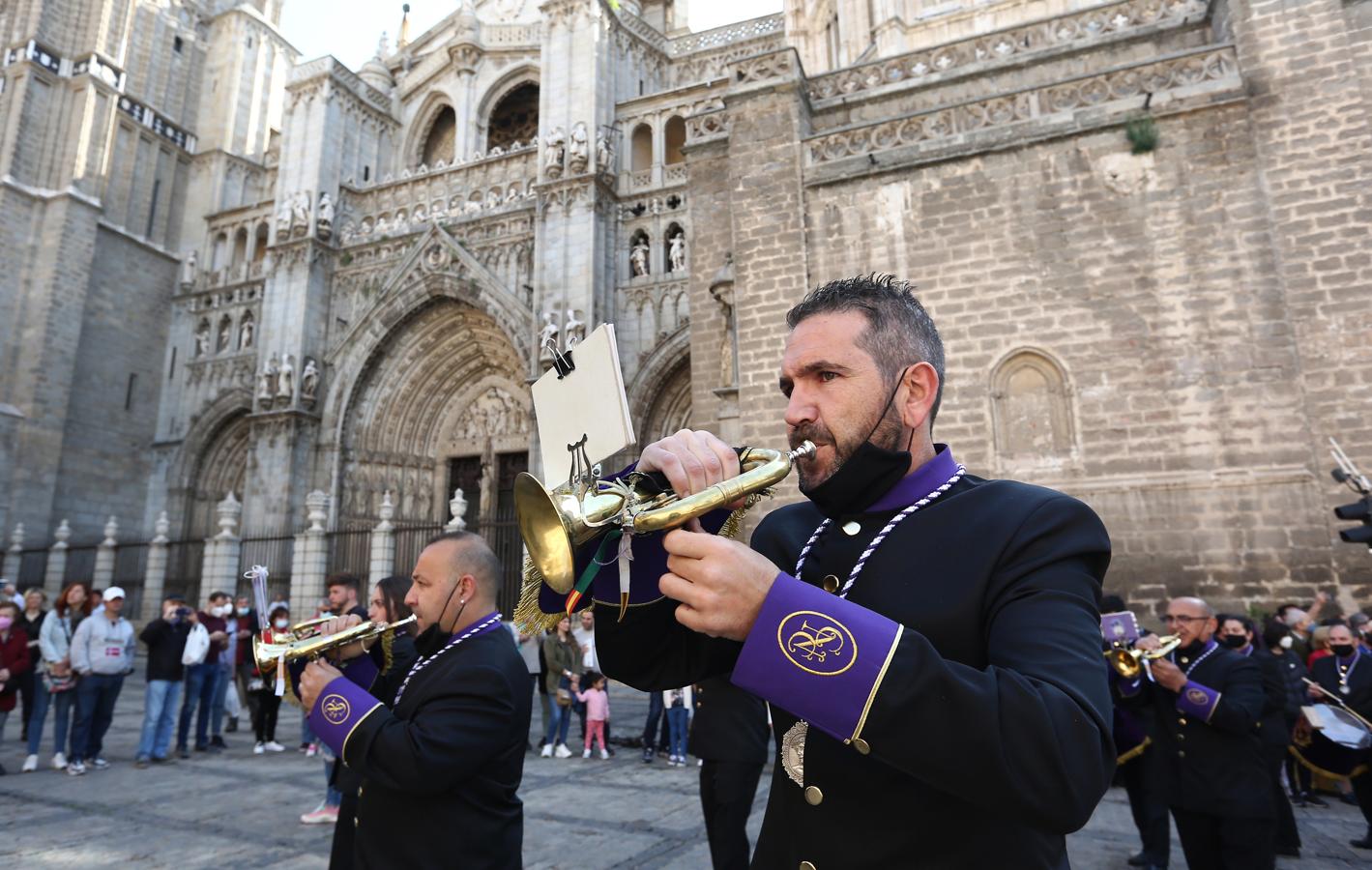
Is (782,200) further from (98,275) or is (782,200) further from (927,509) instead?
(98,275)

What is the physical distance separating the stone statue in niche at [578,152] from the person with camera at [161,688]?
14505 mm

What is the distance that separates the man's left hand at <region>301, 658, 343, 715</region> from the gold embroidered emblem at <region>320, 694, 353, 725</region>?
0.19 ft

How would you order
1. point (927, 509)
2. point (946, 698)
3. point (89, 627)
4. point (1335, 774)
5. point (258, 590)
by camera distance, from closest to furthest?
1. point (946, 698)
2. point (927, 509)
3. point (258, 590)
4. point (1335, 774)
5. point (89, 627)

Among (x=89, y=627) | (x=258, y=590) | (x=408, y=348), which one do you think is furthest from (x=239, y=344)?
(x=258, y=590)

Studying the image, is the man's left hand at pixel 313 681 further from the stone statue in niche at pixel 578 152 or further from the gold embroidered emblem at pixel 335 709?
the stone statue in niche at pixel 578 152

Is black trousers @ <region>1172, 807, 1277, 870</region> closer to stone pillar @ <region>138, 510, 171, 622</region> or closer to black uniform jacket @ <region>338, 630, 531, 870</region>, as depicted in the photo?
black uniform jacket @ <region>338, 630, 531, 870</region>

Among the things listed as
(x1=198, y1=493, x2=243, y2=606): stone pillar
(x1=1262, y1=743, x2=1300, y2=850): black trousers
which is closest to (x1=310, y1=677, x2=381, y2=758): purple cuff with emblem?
(x1=1262, y1=743, x2=1300, y2=850): black trousers

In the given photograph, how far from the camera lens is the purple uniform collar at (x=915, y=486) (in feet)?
4.80

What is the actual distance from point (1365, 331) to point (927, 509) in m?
9.53

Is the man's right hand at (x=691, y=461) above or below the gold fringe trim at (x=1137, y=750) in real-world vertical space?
above

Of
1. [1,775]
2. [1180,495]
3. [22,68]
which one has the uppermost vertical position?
[22,68]

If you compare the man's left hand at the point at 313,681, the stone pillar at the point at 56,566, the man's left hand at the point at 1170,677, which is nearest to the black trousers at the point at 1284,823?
the man's left hand at the point at 1170,677

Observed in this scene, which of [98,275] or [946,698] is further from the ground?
[98,275]

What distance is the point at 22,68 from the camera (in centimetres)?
2278
